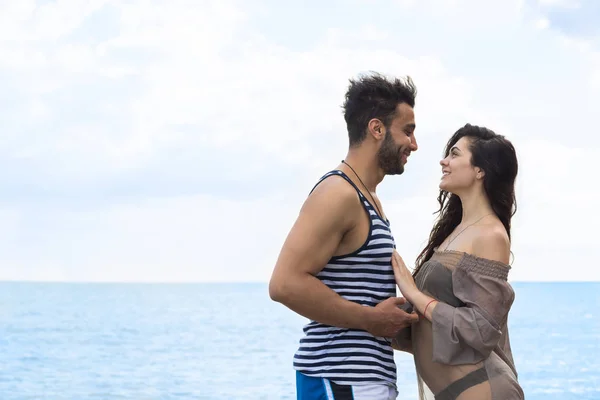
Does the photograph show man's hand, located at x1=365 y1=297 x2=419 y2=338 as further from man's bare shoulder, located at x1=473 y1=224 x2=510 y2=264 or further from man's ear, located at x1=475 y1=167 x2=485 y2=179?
man's ear, located at x1=475 y1=167 x2=485 y2=179

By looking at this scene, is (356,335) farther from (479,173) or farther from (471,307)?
(479,173)

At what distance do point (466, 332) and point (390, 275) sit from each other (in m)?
0.37

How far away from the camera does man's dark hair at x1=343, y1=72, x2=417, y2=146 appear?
3.38 m

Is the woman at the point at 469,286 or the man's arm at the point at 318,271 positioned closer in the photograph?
the man's arm at the point at 318,271

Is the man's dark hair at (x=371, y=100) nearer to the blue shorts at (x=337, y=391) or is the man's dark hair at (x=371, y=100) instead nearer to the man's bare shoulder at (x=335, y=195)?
the man's bare shoulder at (x=335, y=195)

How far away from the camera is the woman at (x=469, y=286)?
3.29 metres

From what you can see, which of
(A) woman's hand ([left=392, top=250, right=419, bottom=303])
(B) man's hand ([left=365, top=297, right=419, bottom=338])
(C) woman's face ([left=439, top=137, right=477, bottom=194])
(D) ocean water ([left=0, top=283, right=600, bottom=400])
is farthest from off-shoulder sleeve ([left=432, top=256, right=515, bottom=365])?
(D) ocean water ([left=0, top=283, right=600, bottom=400])

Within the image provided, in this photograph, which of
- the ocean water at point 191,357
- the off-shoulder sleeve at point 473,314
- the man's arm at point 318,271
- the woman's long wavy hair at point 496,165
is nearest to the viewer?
the man's arm at point 318,271

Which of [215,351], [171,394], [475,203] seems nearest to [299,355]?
[475,203]

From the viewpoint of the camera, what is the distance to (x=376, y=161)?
3.37 meters

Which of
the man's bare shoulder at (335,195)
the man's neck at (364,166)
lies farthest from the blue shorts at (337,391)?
the man's neck at (364,166)

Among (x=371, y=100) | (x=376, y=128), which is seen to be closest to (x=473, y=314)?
(x=376, y=128)

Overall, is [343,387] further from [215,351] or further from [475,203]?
[215,351]

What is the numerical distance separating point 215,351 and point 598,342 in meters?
14.1
